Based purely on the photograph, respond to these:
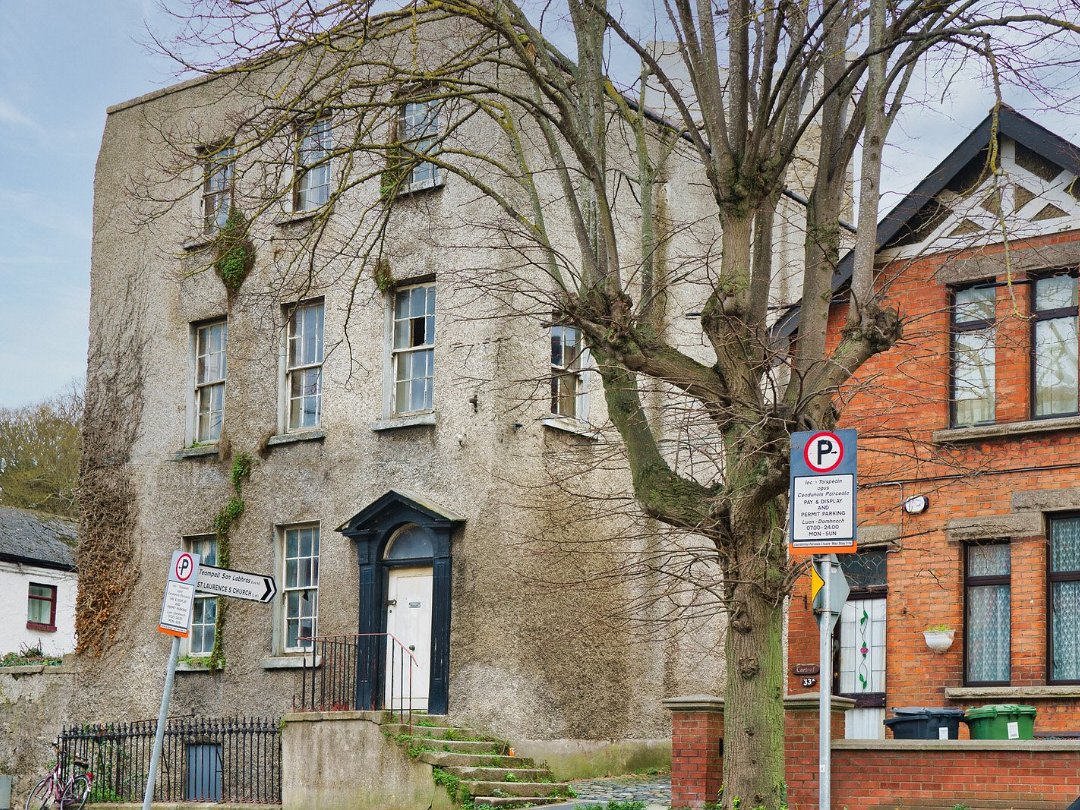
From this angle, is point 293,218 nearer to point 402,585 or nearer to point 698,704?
point 402,585

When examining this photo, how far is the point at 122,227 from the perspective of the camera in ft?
83.6

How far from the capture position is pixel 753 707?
12016 mm

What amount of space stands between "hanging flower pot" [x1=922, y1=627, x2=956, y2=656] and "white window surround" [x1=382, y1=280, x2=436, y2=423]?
7.60 metres

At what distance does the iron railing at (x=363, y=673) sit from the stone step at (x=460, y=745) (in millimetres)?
1652

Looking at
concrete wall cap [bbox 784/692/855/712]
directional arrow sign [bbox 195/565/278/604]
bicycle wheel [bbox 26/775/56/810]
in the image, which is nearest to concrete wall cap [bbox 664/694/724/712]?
concrete wall cap [bbox 784/692/855/712]

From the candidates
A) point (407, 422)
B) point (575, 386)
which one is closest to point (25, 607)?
point (407, 422)

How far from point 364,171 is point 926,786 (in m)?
12.9

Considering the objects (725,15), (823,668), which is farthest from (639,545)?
(823,668)

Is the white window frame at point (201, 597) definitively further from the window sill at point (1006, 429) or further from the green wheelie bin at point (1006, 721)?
the green wheelie bin at point (1006, 721)

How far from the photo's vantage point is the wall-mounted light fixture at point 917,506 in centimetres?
1828

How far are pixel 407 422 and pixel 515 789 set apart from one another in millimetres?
5543

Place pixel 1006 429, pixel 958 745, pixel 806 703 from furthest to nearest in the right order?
1. pixel 1006 429
2. pixel 806 703
3. pixel 958 745

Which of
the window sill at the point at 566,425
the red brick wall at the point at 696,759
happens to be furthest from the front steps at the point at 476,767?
the window sill at the point at 566,425

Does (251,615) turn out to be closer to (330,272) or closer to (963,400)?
(330,272)
